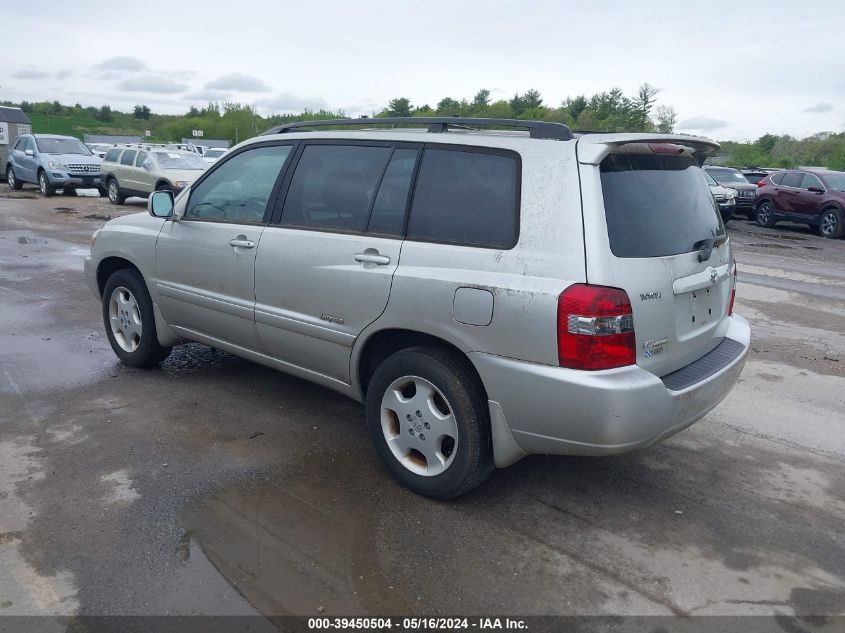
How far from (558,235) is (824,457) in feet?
8.25

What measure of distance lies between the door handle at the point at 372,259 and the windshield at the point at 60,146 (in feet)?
70.3

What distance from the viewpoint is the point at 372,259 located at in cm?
385

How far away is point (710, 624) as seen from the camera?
2865 mm

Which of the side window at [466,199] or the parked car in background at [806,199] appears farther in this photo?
the parked car in background at [806,199]

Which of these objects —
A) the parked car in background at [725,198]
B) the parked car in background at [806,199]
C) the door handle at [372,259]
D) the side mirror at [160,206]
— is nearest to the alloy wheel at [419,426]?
the door handle at [372,259]

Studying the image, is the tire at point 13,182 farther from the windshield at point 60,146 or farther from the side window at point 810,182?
the side window at point 810,182

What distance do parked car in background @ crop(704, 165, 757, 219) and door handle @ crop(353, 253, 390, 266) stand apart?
1993 cm

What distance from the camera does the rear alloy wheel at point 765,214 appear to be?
19969mm

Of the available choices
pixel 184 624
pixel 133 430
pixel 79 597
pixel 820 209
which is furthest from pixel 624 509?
pixel 820 209

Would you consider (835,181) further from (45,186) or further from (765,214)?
(45,186)

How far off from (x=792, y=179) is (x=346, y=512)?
1944 centimetres

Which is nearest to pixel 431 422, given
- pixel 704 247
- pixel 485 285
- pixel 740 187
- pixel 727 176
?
pixel 485 285


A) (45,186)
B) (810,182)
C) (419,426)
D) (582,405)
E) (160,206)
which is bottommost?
(419,426)

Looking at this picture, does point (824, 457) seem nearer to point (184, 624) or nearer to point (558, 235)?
point (558, 235)
